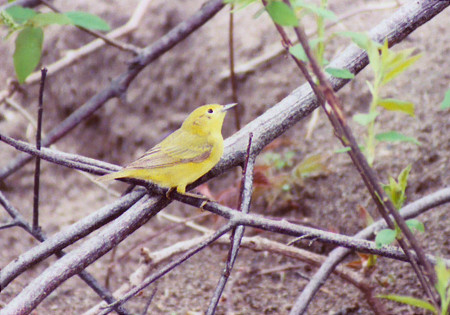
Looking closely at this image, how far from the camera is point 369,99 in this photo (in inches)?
129

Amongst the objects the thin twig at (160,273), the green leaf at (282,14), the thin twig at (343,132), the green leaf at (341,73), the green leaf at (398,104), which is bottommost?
the thin twig at (160,273)

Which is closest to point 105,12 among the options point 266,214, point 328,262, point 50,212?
point 50,212

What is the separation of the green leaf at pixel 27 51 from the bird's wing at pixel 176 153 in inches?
22.6

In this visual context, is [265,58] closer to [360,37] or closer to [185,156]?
[185,156]

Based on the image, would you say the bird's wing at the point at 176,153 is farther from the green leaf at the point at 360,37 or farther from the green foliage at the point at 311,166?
the green leaf at the point at 360,37

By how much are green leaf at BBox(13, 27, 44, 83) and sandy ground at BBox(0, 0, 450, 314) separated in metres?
0.83

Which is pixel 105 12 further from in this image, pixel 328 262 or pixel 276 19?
pixel 276 19

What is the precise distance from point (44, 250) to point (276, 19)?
3.38 feet

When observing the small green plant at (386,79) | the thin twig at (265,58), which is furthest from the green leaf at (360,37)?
the thin twig at (265,58)

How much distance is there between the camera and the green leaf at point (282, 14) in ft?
3.59

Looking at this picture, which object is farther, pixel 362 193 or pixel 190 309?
pixel 362 193

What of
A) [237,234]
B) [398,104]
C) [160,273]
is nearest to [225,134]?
[237,234]

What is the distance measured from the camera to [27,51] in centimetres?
220

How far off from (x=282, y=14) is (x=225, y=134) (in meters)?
A: 2.62
